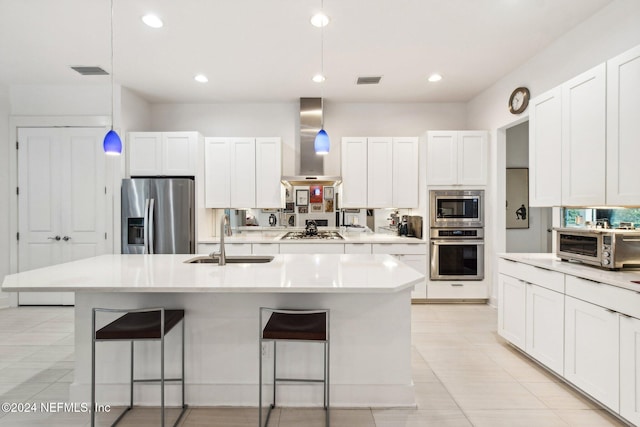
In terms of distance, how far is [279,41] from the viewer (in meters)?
3.11

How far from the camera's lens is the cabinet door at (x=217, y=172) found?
459cm

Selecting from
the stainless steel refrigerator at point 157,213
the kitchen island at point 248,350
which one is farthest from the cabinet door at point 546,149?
the stainless steel refrigerator at point 157,213

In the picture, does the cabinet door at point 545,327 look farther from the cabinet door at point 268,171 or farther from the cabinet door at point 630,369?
the cabinet door at point 268,171

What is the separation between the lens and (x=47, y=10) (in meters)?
2.62

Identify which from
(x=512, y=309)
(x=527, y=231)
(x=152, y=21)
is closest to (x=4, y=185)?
(x=152, y=21)

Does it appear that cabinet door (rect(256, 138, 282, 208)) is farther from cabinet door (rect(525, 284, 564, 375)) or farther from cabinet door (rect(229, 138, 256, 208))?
cabinet door (rect(525, 284, 564, 375))

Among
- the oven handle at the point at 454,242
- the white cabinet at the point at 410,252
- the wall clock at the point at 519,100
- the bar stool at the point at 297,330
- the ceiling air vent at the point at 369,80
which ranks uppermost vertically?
the ceiling air vent at the point at 369,80

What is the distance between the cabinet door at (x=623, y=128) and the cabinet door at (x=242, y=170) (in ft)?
12.5

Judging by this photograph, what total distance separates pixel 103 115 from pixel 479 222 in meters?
5.22

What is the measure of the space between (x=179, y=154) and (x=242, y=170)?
86 cm

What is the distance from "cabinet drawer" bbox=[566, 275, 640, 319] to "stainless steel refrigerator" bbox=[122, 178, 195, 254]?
13.2ft

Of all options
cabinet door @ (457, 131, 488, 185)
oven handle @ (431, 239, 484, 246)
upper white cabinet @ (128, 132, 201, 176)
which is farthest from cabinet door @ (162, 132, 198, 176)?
cabinet door @ (457, 131, 488, 185)

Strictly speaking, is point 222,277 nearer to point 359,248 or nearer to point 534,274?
point 534,274

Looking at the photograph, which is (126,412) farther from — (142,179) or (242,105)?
(242,105)
